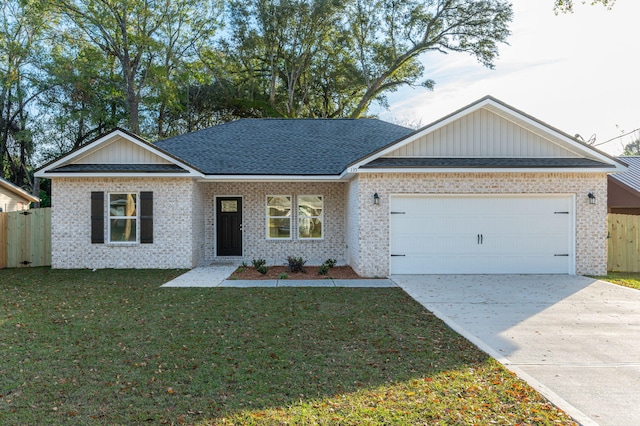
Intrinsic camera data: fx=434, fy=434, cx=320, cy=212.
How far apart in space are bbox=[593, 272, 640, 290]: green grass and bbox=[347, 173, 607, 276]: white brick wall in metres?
0.49

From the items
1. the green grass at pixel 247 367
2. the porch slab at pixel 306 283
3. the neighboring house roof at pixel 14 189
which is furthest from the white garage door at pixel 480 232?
the neighboring house roof at pixel 14 189

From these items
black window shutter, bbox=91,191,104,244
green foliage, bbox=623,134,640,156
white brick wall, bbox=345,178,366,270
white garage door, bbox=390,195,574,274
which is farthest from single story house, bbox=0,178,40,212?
green foliage, bbox=623,134,640,156

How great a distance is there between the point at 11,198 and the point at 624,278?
66.1 feet

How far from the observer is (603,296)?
8961 millimetres

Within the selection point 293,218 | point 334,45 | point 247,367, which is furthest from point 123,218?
point 334,45

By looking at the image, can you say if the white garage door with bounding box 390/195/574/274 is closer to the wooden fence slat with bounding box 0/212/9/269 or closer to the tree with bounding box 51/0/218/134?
the wooden fence slat with bounding box 0/212/9/269

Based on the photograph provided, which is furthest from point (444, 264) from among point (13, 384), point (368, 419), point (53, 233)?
point (53, 233)

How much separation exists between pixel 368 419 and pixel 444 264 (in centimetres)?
859

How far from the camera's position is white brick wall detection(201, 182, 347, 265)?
48.1 feet

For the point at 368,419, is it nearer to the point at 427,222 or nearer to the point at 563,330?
the point at 563,330

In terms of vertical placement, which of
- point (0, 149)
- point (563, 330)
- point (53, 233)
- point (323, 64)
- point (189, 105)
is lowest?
point (563, 330)

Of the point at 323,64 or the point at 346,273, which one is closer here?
the point at 346,273

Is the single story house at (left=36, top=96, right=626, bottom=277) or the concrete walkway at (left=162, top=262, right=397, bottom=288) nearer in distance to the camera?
the concrete walkway at (left=162, top=262, right=397, bottom=288)

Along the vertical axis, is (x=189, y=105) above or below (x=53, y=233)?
above
